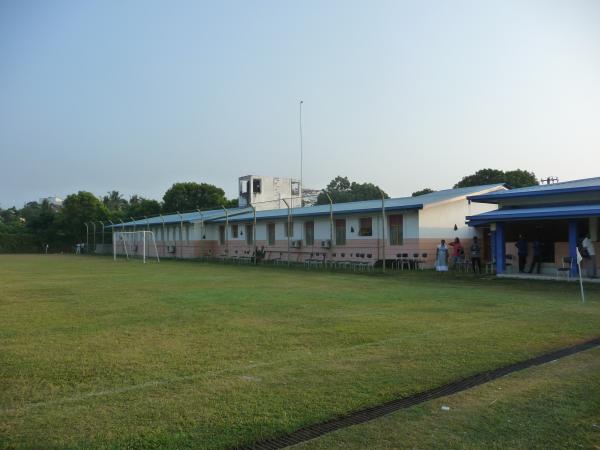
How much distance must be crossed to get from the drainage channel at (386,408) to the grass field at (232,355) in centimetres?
12

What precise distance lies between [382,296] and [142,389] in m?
9.13

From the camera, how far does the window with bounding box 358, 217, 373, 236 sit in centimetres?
2684

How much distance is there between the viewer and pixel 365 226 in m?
27.2

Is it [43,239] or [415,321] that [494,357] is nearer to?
[415,321]

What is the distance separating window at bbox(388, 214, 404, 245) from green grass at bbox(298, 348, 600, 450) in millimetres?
19777

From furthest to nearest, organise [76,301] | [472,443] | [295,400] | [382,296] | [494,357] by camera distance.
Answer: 1. [382,296]
2. [76,301]
3. [494,357]
4. [295,400]
5. [472,443]

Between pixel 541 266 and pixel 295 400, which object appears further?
pixel 541 266

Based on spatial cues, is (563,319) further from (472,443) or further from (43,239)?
(43,239)

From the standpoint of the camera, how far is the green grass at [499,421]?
4035mm

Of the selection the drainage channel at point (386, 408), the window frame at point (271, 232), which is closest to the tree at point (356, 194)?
the window frame at point (271, 232)

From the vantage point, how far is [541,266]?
19.8 metres

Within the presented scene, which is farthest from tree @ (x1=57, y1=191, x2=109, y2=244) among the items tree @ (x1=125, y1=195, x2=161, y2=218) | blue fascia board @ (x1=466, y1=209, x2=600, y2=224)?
blue fascia board @ (x1=466, y1=209, x2=600, y2=224)

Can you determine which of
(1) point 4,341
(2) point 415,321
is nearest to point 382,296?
(2) point 415,321

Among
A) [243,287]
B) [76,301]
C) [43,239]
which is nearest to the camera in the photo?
[76,301]
